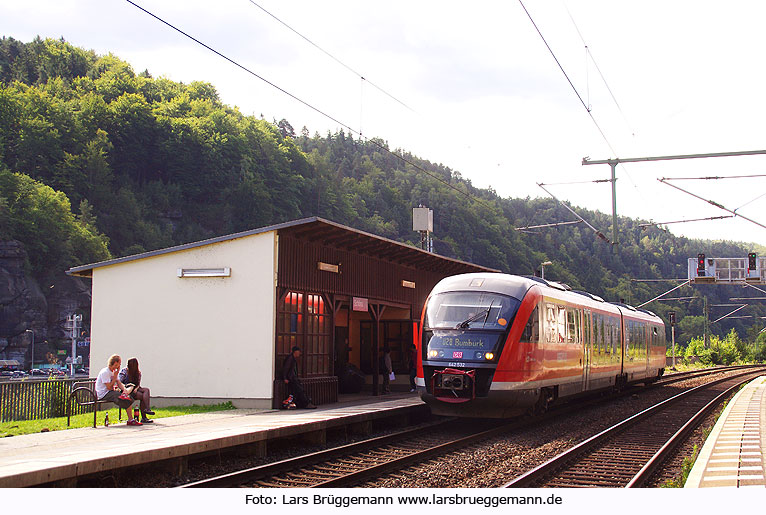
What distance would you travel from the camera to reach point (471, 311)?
621 inches

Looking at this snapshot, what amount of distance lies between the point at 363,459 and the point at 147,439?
338cm

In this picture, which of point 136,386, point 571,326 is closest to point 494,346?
point 571,326

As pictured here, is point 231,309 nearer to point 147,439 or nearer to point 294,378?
point 294,378

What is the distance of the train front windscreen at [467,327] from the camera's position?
1523 centimetres

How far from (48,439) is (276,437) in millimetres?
3620

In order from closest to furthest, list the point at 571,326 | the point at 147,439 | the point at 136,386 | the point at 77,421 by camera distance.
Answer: the point at 147,439
the point at 136,386
the point at 77,421
the point at 571,326

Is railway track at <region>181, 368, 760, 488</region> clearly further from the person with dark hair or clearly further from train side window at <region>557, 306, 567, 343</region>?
the person with dark hair

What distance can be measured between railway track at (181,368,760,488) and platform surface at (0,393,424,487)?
3.48 ft

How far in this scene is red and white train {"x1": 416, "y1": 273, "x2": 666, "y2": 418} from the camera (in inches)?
596

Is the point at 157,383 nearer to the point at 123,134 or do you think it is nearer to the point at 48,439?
the point at 48,439

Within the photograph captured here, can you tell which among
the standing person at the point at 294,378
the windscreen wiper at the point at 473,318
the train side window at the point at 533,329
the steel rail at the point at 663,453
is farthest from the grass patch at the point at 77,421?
the steel rail at the point at 663,453

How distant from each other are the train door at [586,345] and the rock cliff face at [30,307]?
204 feet

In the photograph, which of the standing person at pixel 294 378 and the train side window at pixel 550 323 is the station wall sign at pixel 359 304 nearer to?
the standing person at pixel 294 378
